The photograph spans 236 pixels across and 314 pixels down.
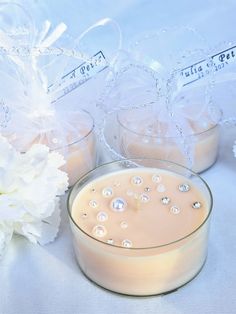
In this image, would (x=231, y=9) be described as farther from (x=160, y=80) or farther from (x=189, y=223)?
(x=189, y=223)

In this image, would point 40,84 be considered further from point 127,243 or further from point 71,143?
point 127,243

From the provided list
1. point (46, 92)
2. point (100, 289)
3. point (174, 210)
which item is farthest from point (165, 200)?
point (46, 92)

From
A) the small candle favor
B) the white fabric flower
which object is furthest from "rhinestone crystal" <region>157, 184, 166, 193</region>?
the white fabric flower

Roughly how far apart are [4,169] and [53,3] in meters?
0.43

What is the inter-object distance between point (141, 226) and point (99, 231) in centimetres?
5

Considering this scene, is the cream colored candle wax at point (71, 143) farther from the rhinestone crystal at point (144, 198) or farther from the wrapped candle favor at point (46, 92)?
the rhinestone crystal at point (144, 198)

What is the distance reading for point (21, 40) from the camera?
2.38 ft

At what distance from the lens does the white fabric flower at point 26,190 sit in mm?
581

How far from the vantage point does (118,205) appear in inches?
23.9

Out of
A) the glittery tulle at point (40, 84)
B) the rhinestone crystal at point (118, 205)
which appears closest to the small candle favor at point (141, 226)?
the rhinestone crystal at point (118, 205)

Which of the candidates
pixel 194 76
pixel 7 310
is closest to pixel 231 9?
pixel 194 76

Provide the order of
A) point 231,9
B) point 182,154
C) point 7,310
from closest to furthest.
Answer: point 7,310, point 182,154, point 231,9

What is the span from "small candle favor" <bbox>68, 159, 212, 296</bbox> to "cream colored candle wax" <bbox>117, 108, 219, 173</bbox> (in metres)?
0.06

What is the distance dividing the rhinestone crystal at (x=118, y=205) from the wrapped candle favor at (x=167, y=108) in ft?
0.47
